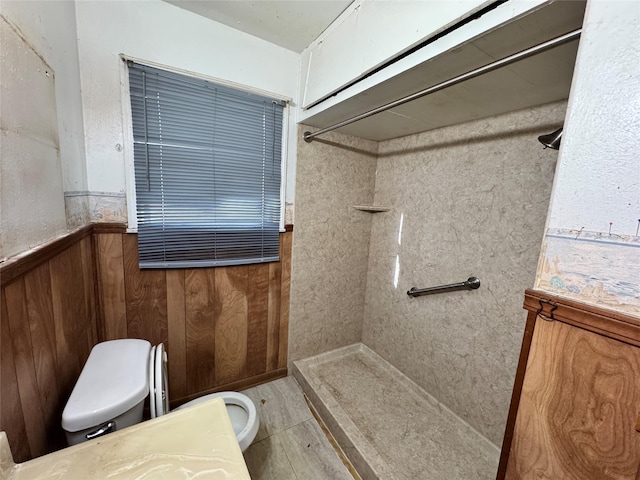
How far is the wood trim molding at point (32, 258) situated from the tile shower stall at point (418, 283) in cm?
119

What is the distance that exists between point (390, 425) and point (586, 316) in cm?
137

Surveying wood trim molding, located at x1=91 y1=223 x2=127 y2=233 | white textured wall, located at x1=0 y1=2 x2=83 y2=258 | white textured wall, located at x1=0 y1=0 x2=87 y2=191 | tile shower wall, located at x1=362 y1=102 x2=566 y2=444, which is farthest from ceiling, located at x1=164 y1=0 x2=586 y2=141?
wood trim molding, located at x1=91 y1=223 x2=127 y2=233

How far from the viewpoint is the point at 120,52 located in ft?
4.00

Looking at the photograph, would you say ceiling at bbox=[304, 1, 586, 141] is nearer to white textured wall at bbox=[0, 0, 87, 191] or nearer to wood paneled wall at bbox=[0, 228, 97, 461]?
white textured wall at bbox=[0, 0, 87, 191]

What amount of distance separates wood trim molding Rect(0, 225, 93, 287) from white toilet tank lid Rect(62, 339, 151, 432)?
0.41 m

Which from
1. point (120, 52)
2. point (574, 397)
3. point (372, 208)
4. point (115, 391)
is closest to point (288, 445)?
point (115, 391)

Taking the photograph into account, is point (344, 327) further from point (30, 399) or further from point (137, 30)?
point (137, 30)

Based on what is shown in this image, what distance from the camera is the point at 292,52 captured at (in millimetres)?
1621

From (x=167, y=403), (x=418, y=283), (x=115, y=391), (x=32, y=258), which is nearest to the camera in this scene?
(x=32, y=258)

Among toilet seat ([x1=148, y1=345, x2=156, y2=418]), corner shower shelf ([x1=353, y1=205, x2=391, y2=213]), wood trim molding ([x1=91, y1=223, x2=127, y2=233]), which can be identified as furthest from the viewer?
corner shower shelf ([x1=353, y1=205, x2=391, y2=213])

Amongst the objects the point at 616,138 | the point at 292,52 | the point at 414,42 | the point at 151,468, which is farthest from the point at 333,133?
the point at 151,468

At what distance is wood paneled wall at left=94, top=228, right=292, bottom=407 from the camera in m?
1.36

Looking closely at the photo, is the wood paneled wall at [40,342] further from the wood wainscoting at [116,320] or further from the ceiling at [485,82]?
the ceiling at [485,82]

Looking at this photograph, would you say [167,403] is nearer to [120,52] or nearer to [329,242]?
[329,242]
